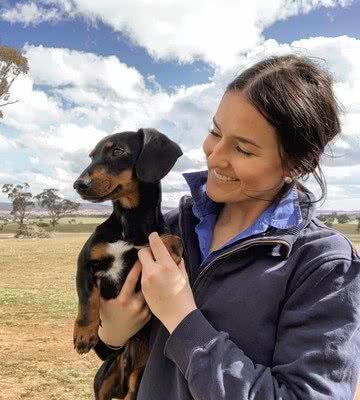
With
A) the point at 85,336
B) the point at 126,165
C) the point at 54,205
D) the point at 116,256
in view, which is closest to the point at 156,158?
the point at 126,165

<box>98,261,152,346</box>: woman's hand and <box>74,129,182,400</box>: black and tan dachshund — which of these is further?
<box>74,129,182,400</box>: black and tan dachshund

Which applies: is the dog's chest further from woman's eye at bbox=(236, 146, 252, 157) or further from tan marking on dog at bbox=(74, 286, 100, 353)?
woman's eye at bbox=(236, 146, 252, 157)

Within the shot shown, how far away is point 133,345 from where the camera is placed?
97.1 inches

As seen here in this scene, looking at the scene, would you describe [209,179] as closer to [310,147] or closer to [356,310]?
[310,147]

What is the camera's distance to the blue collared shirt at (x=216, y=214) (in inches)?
73.7

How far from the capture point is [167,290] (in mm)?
1793

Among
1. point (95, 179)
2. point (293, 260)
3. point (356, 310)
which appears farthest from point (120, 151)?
point (356, 310)

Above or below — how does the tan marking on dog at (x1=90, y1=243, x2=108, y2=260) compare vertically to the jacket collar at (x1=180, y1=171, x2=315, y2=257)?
below

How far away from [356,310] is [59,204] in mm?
68616

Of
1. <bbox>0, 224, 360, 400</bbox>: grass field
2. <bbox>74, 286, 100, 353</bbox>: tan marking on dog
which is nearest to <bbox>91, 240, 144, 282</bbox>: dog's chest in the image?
<bbox>74, 286, 100, 353</bbox>: tan marking on dog

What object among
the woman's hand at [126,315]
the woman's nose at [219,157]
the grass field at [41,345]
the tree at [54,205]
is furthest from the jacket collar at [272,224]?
the tree at [54,205]

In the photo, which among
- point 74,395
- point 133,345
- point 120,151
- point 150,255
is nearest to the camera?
point 150,255

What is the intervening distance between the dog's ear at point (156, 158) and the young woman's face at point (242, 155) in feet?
2.13

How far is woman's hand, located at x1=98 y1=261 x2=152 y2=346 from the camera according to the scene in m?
2.20
